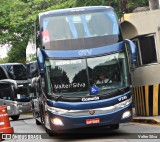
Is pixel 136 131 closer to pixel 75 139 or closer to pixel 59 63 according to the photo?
pixel 75 139

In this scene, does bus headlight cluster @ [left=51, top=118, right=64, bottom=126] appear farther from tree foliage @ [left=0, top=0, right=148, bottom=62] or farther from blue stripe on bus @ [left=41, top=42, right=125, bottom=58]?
tree foliage @ [left=0, top=0, right=148, bottom=62]

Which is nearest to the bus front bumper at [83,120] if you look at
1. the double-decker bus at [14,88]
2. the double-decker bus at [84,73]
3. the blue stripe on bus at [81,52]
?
the double-decker bus at [84,73]

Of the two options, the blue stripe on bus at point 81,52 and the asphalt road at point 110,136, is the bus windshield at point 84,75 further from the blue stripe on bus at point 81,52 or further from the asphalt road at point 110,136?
the asphalt road at point 110,136

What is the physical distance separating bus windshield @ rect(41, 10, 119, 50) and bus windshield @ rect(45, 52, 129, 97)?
51cm

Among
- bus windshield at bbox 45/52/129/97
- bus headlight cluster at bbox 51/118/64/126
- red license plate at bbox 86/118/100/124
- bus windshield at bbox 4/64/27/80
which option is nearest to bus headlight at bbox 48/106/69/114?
bus headlight cluster at bbox 51/118/64/126

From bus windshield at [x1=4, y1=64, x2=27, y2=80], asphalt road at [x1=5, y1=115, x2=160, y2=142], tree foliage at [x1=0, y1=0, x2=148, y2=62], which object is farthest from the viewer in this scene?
tree foliage at [x1=0, y1=0, x2=148, y2=62]

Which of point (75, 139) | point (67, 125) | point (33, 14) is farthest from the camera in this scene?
point (33, 14)

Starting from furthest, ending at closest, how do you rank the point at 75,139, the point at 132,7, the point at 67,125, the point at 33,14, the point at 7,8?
the point at 7,8 < the point at 33,14 < the point at 132,7 < the point at 75,139 < the point at 67,125

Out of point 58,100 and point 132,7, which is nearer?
point 58,100

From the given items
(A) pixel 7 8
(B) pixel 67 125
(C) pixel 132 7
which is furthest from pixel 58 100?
(A) pixel 7 8

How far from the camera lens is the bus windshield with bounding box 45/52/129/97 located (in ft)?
39.5

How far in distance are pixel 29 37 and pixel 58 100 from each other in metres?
24.2

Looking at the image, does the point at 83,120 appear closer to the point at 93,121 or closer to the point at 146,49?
the point at 93,121

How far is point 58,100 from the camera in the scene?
38.7ft
